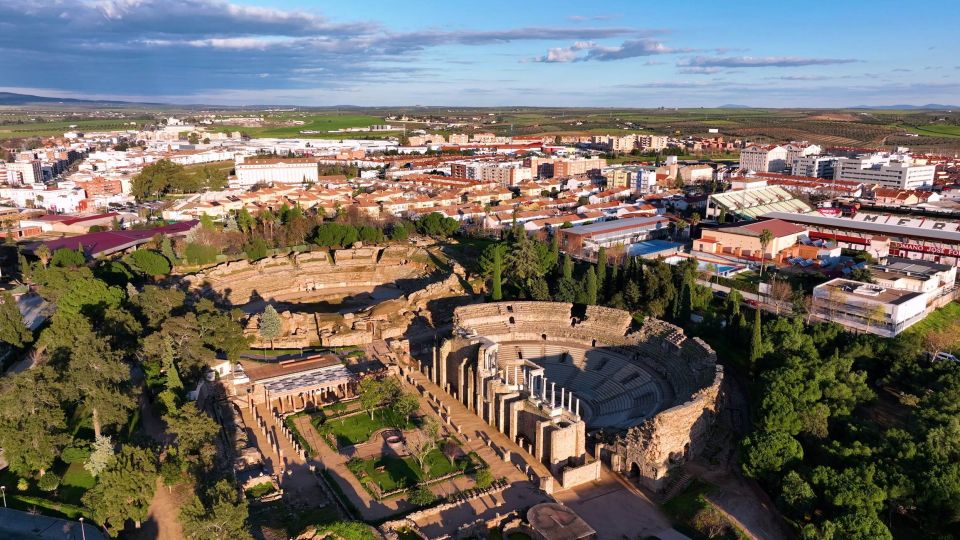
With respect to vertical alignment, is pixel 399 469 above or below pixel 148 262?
below

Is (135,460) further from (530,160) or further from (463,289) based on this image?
(530,160)

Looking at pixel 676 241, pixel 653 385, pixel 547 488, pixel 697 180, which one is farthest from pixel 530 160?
pixel 547 488

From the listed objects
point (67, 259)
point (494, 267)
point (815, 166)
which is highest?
point (815, 166)

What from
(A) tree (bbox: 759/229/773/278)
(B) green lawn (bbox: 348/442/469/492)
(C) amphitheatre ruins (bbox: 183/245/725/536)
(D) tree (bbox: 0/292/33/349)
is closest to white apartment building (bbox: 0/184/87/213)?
(C) amphitheatre ruins (bbox: 183/245/725/536)

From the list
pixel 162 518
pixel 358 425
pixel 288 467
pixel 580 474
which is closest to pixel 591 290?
pixel 580 474

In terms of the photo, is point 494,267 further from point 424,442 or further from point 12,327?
point 12,327
